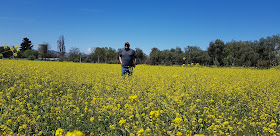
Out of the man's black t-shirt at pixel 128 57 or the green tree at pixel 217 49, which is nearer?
the man's black t-shirt at pixel 128 57

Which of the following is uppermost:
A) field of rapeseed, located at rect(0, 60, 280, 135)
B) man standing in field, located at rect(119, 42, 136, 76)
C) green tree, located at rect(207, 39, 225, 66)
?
green tree, located at rect(207, 39, 225, 66)

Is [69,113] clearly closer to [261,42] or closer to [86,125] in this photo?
[86,125]

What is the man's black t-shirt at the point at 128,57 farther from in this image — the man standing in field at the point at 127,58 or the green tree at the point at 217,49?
the green tree at the point at 217,49

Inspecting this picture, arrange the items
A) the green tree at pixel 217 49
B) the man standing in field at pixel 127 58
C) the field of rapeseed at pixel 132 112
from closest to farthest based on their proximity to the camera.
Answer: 1. the field of rapeseed at pixel 132 112
2. the man standing in field at pixel 127 58
3. the green tree at pixel 217 49

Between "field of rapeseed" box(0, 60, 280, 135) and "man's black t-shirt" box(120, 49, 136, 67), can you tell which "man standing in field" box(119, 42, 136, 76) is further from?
"field of rapeseed" box(0, 60, 280, 135)

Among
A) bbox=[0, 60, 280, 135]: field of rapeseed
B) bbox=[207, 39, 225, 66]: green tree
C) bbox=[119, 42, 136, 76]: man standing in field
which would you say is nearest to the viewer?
bbox=[0, 60, 280, 135]: field of rapeseed

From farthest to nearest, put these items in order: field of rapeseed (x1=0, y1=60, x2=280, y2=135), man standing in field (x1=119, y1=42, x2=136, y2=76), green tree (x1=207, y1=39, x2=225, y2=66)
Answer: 1. green tree (x1=207, y1=39, x2=225, y2=66)
2. man standing in field (x1=119, y1=42, x2=136, y2=76)
3. field of rapeseed (x1=0, y1=60, x2=280, y2=135)

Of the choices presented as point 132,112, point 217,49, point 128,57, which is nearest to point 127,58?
point 128,57

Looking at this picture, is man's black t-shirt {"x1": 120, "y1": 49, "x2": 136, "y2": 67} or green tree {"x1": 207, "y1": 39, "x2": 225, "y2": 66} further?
green tree {"x1": 207, "y1": 39, "x2": 225, "y2": 66}

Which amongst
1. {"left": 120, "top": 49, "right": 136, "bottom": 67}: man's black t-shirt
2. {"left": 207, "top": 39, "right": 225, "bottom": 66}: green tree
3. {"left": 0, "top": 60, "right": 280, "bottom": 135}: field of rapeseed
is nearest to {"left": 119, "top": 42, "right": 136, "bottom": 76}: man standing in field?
{"left": 120, "top": 49, "right": 136, "bottom": 67}: man's black t-shirt

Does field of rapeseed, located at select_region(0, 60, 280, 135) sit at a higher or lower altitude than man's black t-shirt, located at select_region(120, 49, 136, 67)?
lower

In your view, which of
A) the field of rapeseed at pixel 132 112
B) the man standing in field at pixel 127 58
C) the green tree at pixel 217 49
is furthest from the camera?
the green tree at pixel 217 49

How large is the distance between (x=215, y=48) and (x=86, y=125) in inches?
1760

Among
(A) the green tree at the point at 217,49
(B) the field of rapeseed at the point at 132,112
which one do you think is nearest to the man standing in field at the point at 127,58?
(B) the field of rapeseed at the point at 132,112
